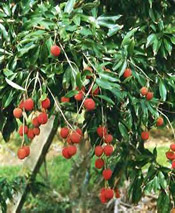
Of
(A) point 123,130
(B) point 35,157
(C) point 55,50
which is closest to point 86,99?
(C) point 55,50

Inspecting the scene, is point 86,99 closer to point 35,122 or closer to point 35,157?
point 35,122

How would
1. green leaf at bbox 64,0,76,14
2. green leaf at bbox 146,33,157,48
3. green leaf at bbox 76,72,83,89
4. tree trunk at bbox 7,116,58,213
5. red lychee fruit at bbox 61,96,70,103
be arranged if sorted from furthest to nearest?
tree trunk at bbox 7,116,58,213
green leaf at bbox 146,33,157,48
green leaf at bbox 64,0,76,14
red lychee fruit at bbox 61,96,70,103
green leaf at bbox 76,72,83,89

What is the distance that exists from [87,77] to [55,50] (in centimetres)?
11

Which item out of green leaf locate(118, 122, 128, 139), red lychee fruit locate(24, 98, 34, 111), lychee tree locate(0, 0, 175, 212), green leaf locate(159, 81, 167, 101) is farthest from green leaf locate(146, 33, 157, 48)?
red lychee fruit locate(24, 98, 34, 111)

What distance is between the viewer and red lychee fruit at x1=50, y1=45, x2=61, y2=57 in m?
1.19

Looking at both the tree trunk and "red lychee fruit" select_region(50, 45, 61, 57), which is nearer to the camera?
"red lychee fruit" select_region(50, 45, 61, 57)

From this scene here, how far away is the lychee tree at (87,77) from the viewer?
1235mm

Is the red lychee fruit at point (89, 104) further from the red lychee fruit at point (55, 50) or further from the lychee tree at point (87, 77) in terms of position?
the red lychee fruit at point (55, 50)

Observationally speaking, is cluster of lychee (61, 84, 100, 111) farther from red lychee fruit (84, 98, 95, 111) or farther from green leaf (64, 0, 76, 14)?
green leaf (64, 0, 76, 14)

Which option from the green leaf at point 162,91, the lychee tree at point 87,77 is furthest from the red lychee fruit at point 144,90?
the green leaf at point 162,91

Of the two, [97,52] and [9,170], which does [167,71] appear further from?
[9,170]

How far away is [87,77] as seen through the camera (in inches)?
49.3

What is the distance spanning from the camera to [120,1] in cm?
179

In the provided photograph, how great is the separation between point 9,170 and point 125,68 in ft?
14.2
